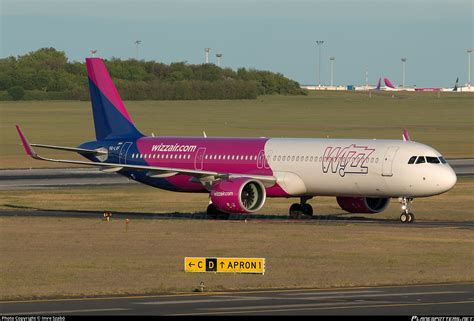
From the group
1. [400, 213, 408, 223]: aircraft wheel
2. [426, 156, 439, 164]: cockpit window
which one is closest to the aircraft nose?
[426, 156, 439, 164]: cockpit window

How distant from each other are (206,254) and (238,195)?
1432 cm

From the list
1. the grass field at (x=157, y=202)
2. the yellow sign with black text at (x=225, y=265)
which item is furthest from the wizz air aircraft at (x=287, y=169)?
the yellow sign with black text at (x=225, y=265)

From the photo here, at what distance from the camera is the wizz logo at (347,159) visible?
63531 mm

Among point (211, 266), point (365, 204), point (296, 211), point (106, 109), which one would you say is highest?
point (106, 109)

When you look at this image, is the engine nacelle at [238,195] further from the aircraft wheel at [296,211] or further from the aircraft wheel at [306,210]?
the aircraft wheel at [306,210]

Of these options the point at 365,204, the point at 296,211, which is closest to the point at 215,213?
the point at 296,211

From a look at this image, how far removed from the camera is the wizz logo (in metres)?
63.5

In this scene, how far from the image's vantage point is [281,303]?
119 feet

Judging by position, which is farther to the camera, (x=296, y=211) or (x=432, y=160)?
(x=296, y=211)

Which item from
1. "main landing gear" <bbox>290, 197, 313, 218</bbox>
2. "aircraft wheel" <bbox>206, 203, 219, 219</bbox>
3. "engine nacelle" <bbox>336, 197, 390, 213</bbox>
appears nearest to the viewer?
"engine nacelle" <bbox>336, 197, 390, 213</bbox>

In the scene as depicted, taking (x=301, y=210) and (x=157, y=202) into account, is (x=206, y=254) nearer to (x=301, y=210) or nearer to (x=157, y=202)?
(x=301, y=210)

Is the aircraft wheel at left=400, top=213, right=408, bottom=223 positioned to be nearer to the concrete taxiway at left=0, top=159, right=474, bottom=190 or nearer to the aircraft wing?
the aircraft wing

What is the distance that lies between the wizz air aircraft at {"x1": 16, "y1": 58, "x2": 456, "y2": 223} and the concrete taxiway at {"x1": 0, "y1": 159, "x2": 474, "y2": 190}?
14851 mm

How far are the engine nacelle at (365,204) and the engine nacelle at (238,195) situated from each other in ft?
15.0
